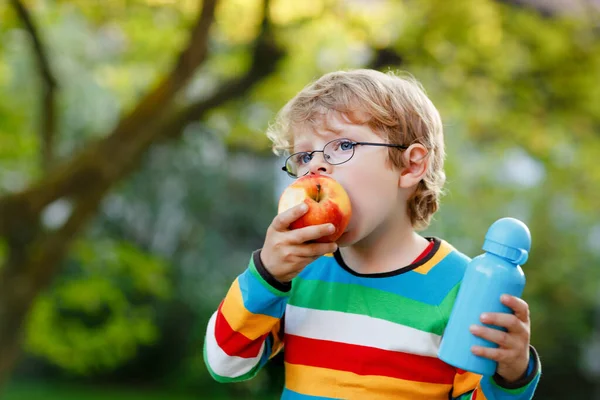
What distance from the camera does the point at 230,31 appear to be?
19.5ft

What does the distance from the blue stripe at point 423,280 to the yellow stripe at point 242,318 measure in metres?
0.18

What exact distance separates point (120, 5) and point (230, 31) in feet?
2.83

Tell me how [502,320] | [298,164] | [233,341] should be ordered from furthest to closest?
[298,164]
[233,341]
[502,320]

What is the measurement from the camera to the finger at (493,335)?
1.24m

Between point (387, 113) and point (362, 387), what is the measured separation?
54 cm

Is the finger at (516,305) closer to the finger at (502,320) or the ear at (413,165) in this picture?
the finger at (502,320)

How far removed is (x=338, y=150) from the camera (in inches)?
59.2

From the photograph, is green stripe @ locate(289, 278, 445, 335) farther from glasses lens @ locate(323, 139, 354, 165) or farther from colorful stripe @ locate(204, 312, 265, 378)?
glasses lens @ locate(323, 139, 354, 165)

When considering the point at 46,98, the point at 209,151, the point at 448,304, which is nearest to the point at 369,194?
the point at 448,304

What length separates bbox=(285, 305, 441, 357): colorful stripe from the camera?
1440 mm

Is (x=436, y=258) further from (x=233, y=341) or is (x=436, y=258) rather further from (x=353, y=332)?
(x=233, y=341)

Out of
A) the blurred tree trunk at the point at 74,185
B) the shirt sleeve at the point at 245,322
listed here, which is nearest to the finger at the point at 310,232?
the shirt sleeve at the point at 245,322

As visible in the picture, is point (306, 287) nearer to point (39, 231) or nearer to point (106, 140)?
point (106, 140)

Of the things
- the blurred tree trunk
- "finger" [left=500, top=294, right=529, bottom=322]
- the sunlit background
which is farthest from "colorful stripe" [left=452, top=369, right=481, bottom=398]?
the blurred tree trunk
